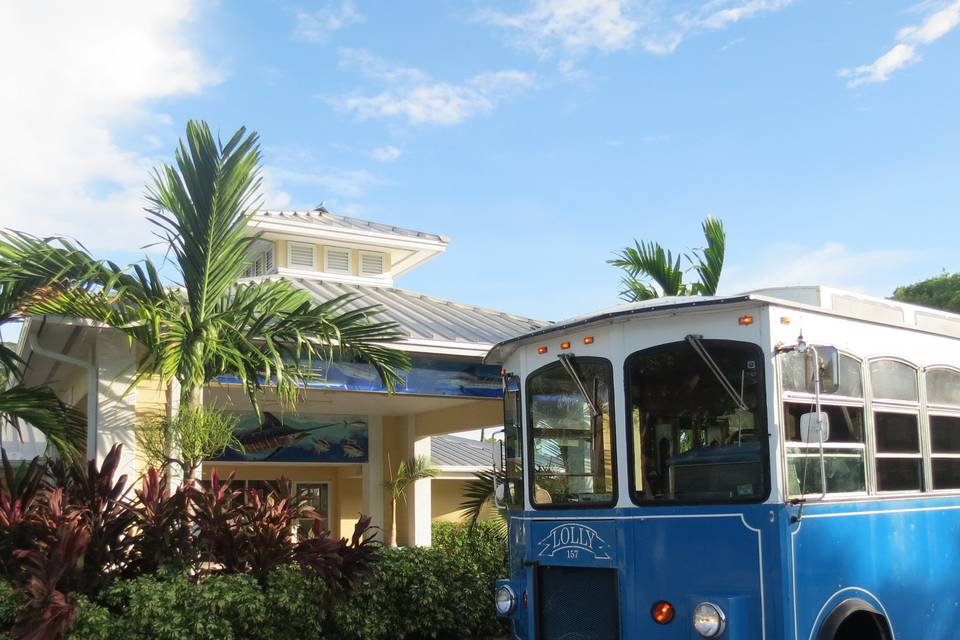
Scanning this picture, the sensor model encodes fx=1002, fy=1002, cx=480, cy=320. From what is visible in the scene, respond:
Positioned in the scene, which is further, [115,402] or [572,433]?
[115,402]

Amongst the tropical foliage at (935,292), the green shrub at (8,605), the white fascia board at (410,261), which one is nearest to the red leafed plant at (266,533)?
the green shrub at (8,605)

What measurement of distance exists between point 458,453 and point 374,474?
9.69 metres

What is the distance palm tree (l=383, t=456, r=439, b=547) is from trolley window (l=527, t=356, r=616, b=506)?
970cm

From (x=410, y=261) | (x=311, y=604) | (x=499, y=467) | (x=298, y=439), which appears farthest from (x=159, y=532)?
(x=410, y=261)

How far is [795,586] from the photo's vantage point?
6285 mm

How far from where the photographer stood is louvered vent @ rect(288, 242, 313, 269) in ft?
56.2

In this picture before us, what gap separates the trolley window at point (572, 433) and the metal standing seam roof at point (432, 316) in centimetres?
475

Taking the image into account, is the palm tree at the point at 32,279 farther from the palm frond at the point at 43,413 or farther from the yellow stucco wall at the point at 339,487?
the yellow stucco wall at the point at 339,487

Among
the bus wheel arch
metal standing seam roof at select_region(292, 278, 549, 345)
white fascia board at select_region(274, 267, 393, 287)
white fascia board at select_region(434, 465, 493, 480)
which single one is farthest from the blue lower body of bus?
white fascia board at select_region(434, 465, 493, 480)

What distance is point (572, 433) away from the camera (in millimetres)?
7445

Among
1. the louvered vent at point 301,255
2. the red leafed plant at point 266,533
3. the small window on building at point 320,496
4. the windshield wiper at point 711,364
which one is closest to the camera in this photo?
the windshield wiper at point 711,364

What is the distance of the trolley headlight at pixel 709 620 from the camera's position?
243 inches

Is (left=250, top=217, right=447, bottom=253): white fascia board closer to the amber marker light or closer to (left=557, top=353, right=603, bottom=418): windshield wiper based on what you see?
(left=557, top=353, right=603, bottom=418): windshield wiper

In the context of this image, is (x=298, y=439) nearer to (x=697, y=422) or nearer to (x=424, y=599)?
(x=424, y=599)
